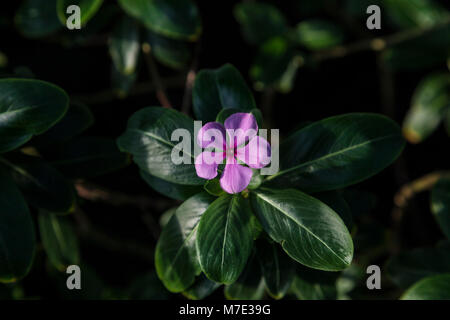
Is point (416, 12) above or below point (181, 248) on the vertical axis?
above

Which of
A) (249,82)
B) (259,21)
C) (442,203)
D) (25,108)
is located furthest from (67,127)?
(442,203)

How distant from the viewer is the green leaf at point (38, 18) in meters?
1.38

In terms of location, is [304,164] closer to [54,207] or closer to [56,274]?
[54,207]

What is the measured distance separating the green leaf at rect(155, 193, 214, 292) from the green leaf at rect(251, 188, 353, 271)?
152mm

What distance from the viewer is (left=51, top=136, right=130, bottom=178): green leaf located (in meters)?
1.13

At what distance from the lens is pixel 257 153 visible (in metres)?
0.78

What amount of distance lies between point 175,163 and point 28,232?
0.41 metres

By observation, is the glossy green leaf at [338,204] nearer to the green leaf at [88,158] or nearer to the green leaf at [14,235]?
the green leaf at [88,158]

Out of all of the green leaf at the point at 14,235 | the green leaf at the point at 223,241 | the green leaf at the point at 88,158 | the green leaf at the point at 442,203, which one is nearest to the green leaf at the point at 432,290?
the green leaf at the point at 442,203

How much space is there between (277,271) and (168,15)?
0.81m

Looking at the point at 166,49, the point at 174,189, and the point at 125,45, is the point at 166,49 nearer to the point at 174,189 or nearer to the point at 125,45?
the point at 125,45

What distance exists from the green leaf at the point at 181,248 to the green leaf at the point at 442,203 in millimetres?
649

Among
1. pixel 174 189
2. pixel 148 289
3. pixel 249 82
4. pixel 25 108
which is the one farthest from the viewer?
pixel 249 82

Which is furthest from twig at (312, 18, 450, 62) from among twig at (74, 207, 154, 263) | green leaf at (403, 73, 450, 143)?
twig at (74, 207, 154, 263)
